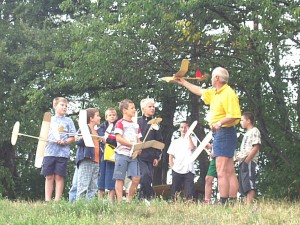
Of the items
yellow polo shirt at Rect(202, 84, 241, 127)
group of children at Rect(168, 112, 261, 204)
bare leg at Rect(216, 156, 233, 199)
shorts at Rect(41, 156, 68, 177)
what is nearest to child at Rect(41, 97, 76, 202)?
shorts at Rect(41, 156, 68, 177)

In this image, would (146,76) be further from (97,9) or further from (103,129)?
(103,129)

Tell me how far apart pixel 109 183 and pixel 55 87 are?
1051cm

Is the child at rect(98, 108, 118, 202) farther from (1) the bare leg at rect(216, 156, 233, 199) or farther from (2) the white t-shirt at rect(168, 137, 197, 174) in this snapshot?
(1) the bare leg at rect(216, 156, 233, 199)

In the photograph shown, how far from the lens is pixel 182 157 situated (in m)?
13.0

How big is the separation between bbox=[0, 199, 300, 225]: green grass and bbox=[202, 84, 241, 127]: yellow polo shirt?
126 cm

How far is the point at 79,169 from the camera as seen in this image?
1088 centimetres

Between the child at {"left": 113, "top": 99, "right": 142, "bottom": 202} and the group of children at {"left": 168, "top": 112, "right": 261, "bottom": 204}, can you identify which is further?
the group of children at {"left": 168, "top": 112, "right": 261, "bottom": 204}

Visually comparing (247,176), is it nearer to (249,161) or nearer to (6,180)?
(249,161)

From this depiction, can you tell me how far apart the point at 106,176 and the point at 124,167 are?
1289mm

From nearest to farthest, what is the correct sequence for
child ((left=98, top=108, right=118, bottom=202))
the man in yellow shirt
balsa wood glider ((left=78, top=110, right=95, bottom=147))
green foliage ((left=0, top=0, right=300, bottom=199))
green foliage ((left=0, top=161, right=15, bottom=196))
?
the man in yellow shirt
balsa wood glider ((left=78, top=110, right=95, bottom=147))
child ((left=98, top=108, right=118, bottom=202))
green foliage ((left=0, top=0, right=300, bottom=199))
green foliage ((left=0, top=161, right=15, bottom=196))

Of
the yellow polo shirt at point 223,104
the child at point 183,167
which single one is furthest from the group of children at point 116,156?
the yellow polo shirt at point 223,104

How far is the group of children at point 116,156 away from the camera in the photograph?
34.8 feet

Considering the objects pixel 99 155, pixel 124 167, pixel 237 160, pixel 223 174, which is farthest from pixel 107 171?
pixel 223 174

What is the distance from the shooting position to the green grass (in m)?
7.30
